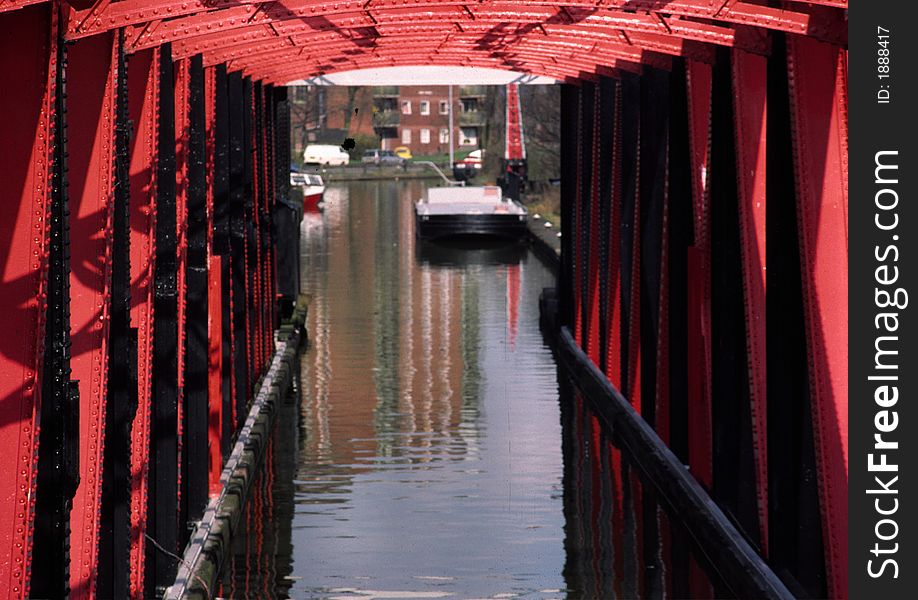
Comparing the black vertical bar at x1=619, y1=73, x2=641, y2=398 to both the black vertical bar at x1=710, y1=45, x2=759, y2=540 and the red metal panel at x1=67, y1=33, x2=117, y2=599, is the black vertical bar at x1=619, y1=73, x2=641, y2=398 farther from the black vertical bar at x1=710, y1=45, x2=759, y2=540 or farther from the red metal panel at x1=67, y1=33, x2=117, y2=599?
the red metal panel at x1=67, y1=33, x2=117, y2=599

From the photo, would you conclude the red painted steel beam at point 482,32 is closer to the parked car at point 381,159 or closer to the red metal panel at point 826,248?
the red metal panel at point 826,248

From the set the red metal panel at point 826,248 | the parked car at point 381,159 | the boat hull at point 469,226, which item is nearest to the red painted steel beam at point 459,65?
the red metal panel at point 826,248

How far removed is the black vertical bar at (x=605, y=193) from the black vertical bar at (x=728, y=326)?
672 cm

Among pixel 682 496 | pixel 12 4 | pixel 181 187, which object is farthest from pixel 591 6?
pixel 682 496

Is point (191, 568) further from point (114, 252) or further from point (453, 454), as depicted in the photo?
point (453, 454)

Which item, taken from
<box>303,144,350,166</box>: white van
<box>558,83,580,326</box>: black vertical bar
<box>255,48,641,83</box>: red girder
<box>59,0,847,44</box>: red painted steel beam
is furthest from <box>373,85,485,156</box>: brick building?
<box>59,0,847,44</box>: red painted steel beam

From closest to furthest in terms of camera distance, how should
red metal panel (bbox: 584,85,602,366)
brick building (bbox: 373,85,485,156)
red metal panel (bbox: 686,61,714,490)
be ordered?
1. red metal panel (bbox: 686,61,714,490)
2. red metal panel (bbox: 584,85,602,366)
3. brick building (bbox: 373,85,485,156)

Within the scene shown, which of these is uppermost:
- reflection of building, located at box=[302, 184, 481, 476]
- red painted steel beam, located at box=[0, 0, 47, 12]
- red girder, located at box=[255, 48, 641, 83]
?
red girder, located at box=[255, 48, 641, 83]

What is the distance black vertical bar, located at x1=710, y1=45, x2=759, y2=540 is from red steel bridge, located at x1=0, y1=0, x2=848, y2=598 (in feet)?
0.08

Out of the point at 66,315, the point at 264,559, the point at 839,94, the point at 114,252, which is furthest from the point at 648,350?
the point at 66,315

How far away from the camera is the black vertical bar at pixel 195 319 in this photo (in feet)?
42.0

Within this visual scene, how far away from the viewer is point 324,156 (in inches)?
3617

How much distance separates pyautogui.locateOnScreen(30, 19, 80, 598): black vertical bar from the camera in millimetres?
7188

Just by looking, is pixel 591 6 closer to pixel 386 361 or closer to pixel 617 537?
pixel 617 537
